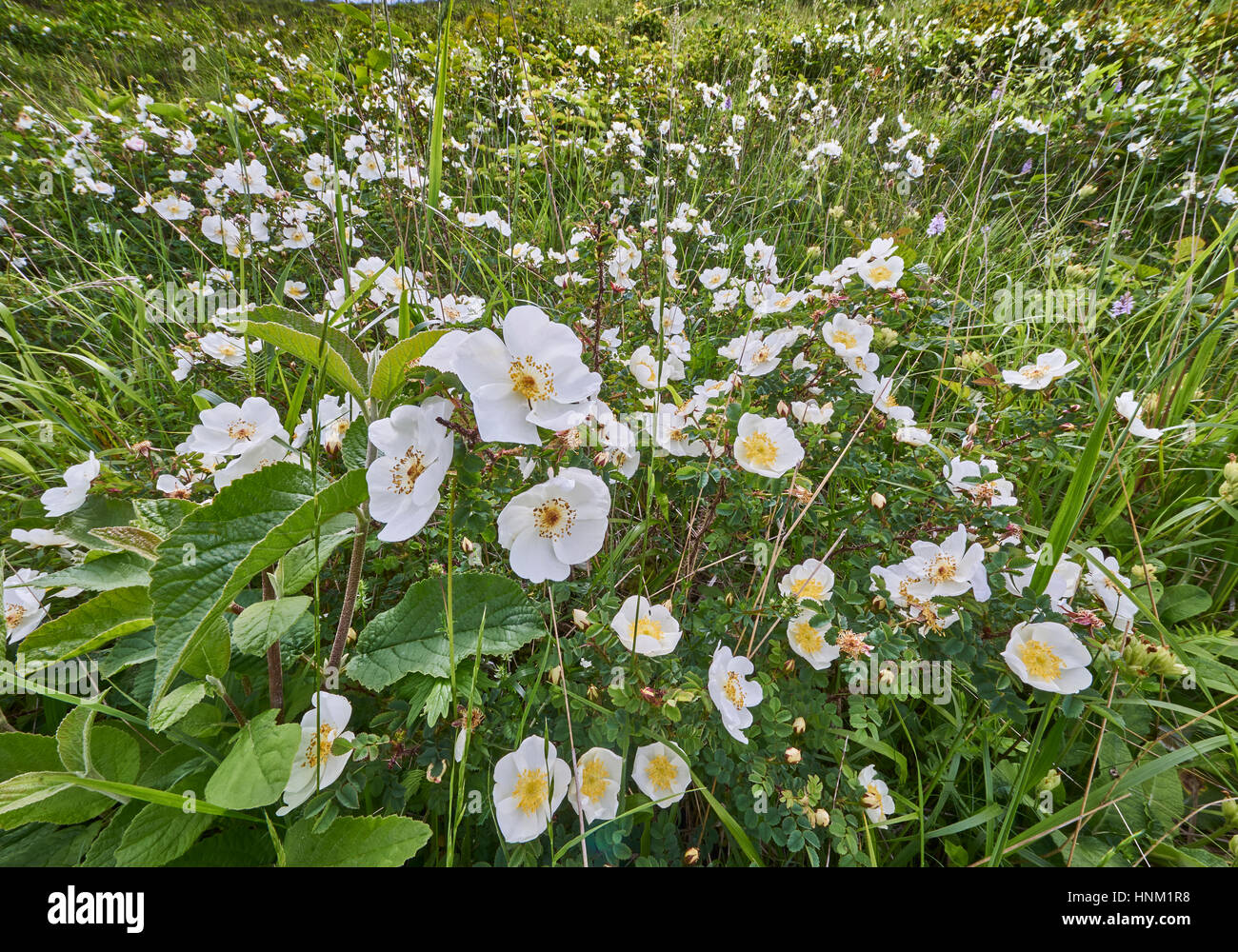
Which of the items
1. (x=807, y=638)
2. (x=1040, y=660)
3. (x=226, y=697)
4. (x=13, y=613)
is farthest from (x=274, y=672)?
(x=1040, y=660)

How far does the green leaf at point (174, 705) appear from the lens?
34.9 inches

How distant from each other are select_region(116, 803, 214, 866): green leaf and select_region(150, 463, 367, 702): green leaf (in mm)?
275

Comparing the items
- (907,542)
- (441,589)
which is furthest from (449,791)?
(907,542)

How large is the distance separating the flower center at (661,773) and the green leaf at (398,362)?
2.88 ft

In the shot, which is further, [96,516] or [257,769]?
[96,516]

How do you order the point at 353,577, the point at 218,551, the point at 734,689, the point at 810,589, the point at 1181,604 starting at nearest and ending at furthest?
the point at 218,551
the point at 353,577
the point at 734,689
the point at 810,589
the point at 1181,604

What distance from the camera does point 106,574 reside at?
1.11 m

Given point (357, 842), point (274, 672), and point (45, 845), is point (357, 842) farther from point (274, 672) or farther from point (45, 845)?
point (45, 845)

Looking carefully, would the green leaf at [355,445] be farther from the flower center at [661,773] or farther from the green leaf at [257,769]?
the flower center at [661,773]

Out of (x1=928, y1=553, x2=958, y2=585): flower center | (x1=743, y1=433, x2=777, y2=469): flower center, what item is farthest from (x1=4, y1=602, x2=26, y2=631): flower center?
(x1=928, y1=553, x2=958, y2=585): flower center

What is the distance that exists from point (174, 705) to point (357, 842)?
1.20 feet

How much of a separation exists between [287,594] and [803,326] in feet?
5.03

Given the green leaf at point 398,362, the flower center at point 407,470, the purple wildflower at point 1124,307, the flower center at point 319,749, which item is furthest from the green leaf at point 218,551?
the purple wildflower at point 1124,307
